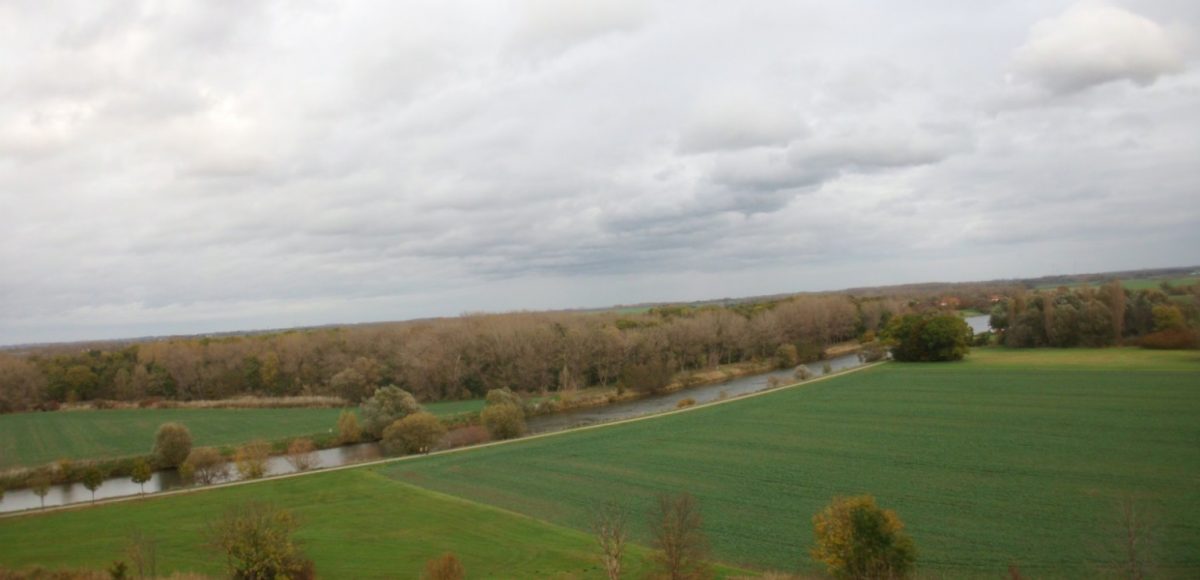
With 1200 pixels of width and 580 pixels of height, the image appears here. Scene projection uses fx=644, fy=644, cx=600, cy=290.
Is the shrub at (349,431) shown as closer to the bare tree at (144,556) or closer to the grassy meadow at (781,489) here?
the grassy meadow at (781,489)

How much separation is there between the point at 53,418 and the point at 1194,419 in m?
93.1

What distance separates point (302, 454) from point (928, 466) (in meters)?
37.7

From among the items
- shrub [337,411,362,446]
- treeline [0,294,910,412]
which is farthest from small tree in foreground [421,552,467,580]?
treeline [0,294,910,412]

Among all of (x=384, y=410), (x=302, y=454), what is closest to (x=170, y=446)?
(x=302, y=454)

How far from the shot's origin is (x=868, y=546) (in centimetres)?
1515

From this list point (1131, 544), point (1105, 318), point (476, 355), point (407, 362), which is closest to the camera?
point (1131, 544)

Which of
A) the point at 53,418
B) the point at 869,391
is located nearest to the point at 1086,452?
the point at 869,391

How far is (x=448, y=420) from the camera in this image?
2306 inches

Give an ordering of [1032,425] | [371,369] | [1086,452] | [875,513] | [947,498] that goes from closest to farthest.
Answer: [875,513] → [947,498] → [1086,452] → [1032,425] → [371,369]

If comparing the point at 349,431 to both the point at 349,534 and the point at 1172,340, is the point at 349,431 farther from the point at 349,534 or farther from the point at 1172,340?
the point at 1172,340

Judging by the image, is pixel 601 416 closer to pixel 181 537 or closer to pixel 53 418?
pixel 181 537

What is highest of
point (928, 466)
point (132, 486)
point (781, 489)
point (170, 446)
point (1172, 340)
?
point (1172, 340)

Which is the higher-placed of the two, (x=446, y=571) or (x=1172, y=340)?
(x=446, y=571)

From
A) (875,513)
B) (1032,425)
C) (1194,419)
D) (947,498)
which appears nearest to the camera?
(875,513)
